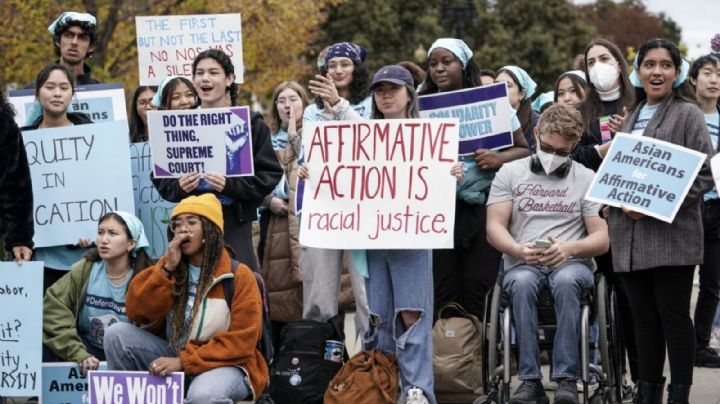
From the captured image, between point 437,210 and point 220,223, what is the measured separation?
46.5 inches

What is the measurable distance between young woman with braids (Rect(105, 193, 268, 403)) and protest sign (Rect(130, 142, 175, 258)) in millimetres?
1486

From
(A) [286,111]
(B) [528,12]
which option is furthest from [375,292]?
(B) [528,12]

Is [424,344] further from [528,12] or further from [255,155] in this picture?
[528,12]

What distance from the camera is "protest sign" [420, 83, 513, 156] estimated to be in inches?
320

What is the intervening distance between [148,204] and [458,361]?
2153mm

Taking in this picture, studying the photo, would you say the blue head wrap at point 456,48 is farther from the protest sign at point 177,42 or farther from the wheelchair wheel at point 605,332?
the protest sign at point 177,42

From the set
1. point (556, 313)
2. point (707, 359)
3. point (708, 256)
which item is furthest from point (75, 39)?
point (707, 359)

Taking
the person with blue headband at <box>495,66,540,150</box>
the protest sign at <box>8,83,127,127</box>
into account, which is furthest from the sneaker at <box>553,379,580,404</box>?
the protest sign at <box>8,83,127,127</box>

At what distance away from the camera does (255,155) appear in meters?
7.91

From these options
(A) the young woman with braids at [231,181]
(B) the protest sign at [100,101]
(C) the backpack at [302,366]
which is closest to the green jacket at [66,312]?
(A) the young woman with braids at [231,181]

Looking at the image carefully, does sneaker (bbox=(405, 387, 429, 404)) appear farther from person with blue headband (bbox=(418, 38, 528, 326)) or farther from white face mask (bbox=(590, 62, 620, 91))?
white face mask (bbox=(590, 62, 620, 91))

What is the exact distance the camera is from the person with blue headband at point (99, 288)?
7281mm

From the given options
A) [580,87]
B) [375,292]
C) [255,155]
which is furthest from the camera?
[580,87]

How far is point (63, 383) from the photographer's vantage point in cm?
711
